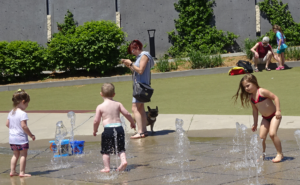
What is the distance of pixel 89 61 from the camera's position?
1585 centimetres

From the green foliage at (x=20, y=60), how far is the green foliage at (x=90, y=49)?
50 centimetres

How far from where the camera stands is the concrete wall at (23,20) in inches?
834

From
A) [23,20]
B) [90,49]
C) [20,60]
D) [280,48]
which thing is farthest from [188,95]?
[23,20]

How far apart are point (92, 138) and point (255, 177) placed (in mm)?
3939

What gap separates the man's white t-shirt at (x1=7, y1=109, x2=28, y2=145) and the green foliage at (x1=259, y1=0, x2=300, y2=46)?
16016 mm

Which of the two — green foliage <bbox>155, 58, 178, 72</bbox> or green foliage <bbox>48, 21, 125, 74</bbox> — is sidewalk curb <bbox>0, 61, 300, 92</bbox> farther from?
green foliage <bbox>48, 21, 125, 74</bbox>

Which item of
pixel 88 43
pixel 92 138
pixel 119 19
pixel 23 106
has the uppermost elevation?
pixel 119 19

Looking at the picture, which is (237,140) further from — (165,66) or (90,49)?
(90,49)

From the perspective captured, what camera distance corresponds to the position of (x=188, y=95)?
1192 cm

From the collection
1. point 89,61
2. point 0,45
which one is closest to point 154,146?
point 89,61

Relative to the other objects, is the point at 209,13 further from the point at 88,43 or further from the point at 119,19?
the point at 88,43

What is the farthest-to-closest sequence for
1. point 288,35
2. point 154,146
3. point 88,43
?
point 288,35 < point 88,43 < point 154,146

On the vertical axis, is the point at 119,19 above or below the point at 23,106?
above

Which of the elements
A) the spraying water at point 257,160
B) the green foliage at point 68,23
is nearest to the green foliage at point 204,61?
the green foliage at point 68,23
